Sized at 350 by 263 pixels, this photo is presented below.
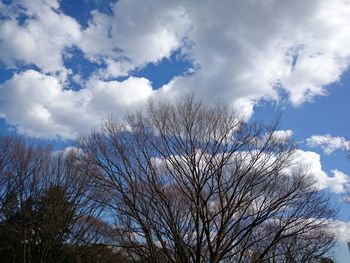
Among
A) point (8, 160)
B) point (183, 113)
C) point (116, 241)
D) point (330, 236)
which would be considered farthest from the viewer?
point (330, 236)

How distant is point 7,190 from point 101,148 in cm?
865

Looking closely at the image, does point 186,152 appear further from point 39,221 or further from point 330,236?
point 330,236

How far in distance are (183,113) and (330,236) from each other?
1591 cm

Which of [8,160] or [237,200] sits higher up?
[8,160]

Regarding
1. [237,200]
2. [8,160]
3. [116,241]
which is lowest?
[116,241]

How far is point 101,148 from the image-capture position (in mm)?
14938

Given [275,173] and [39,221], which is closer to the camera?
[275,173]

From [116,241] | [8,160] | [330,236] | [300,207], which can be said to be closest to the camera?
[300,207]

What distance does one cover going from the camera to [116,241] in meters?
18.0

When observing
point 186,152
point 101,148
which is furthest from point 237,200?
point 101,148

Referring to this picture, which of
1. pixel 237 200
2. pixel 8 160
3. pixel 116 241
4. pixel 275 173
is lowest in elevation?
pixel 116 241

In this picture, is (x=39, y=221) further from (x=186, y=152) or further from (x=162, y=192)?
(x=186, y=152)

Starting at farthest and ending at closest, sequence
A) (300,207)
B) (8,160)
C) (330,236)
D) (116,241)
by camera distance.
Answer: (330,236) → (8,160) → (116,241) → (300,207)

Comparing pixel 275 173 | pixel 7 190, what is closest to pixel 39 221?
pixel 7 190
